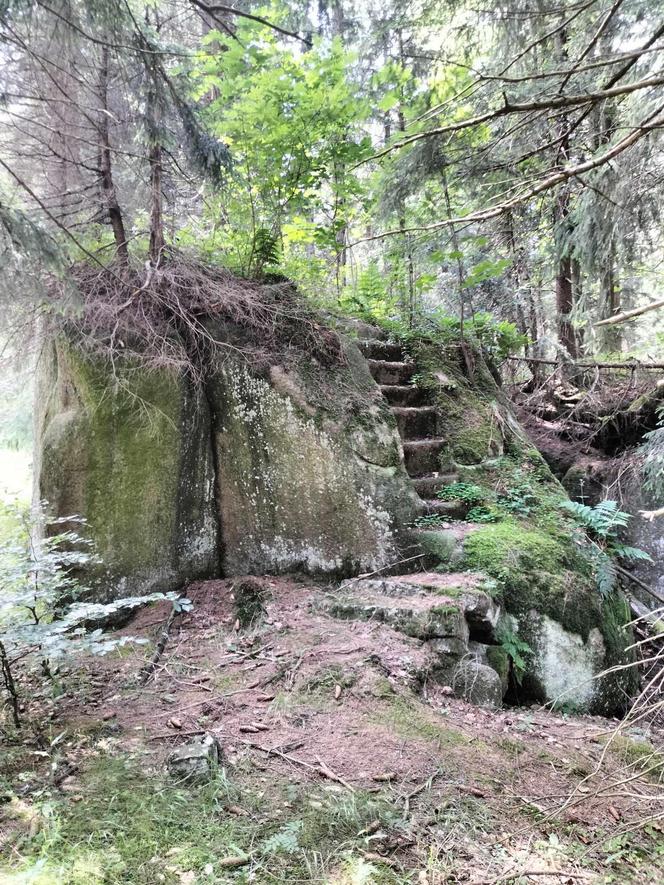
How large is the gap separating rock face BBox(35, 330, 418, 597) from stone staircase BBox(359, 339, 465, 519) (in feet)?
1.62

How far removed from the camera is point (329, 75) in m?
5.20

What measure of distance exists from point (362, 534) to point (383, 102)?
417 centimetres

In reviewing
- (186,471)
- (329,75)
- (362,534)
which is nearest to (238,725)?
(362,534)

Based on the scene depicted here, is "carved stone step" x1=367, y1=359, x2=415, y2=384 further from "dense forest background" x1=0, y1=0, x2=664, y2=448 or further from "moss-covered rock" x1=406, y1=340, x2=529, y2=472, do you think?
"dense forest background" x1=0, y1=0, x2=664, y2=448

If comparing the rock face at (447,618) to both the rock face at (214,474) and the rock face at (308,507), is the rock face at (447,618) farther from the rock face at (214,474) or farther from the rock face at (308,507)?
the rock face at (214,474)

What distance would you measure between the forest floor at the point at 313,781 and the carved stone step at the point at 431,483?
187 centimetres

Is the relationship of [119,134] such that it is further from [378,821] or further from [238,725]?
[378,821]

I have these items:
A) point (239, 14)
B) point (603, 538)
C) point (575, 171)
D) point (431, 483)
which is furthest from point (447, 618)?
point (239, 14)

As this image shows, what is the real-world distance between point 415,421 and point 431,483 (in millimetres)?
896

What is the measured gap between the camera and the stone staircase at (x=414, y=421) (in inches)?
204

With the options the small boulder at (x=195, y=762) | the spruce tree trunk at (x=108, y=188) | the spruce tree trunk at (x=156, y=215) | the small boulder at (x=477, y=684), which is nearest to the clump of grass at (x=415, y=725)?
the small boulder at (x=477, y=684)

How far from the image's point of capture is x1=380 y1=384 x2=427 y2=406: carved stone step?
5.88m

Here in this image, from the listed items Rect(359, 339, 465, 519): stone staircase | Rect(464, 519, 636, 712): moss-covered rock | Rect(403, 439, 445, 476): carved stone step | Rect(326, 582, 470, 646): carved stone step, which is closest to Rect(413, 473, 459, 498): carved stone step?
Rect(359, 339, 465, 519): stone staircase

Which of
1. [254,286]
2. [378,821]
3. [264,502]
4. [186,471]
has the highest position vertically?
[254,286]
